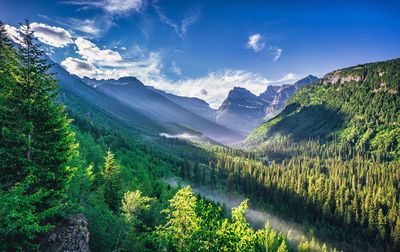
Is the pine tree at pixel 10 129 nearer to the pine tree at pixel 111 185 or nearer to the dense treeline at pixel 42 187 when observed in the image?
the dense treeline at pixel 42 187

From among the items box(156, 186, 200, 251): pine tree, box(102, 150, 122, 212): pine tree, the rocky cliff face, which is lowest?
box(102, 150, 122, 212): pine tree

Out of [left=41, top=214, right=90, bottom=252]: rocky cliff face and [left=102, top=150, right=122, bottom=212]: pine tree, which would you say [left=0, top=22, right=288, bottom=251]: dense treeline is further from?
[left=102, top=150, right=122, bottom=212]: pine tree

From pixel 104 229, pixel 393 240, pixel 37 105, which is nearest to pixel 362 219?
pixel 393 240

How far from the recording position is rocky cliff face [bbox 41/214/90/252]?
76.4 ft

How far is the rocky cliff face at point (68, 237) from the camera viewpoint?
23.3m

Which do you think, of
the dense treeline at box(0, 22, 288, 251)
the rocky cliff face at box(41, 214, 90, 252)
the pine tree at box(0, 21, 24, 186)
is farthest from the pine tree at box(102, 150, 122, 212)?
the pine tree at box(0, 21, 24, 186)

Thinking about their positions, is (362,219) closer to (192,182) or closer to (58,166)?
(192,182)

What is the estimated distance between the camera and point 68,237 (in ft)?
80.3

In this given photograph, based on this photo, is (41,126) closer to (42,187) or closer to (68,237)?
(42,187)

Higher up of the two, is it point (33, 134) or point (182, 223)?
point (33, 134)

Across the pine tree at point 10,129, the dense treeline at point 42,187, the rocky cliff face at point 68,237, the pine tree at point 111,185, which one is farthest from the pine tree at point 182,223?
the pine tree at point 111,185

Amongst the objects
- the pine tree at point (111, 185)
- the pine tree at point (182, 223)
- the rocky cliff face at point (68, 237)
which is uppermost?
the pine tree at point (182, 223)

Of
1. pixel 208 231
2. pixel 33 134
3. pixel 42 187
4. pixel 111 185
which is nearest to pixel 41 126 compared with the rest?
pixel 33 134

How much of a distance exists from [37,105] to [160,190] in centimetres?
7184
